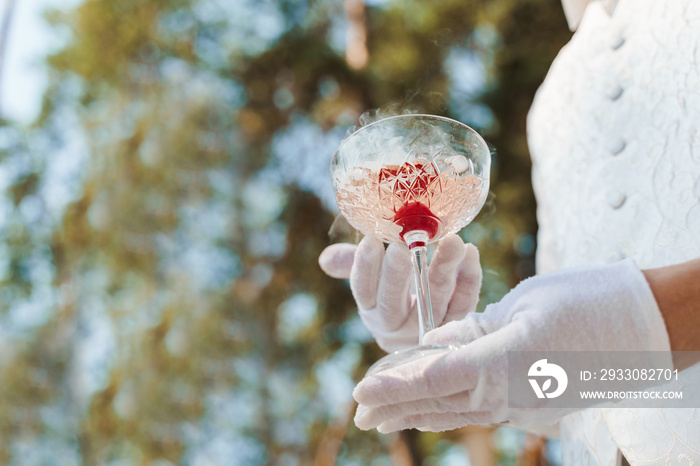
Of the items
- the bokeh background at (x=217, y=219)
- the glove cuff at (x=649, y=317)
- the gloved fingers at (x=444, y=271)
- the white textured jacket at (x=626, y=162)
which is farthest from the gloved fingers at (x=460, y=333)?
the bokeh background at (x=217, y=219)

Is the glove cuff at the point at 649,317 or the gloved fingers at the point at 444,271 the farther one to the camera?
the gloved fingers at the point at 444,271

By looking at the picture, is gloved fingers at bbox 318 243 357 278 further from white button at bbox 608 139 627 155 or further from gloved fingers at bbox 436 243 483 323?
white button at bbox 608 139 627 155

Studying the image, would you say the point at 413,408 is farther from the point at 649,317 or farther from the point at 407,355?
the point at 649,317

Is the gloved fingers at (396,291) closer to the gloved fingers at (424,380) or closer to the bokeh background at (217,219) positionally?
the gloved fingers at (424,380)

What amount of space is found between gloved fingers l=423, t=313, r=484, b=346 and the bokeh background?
3310 mm

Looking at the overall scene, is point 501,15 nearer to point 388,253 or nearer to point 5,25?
point 5,25

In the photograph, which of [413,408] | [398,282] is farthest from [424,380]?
[398,282]

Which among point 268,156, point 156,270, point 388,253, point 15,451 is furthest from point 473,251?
point 15,451

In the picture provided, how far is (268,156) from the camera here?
6.13 metres

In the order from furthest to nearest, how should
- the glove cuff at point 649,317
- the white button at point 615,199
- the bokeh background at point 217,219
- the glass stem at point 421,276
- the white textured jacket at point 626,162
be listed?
1. the bokeh background at point 217,219
2. the white button at point 615,199
3. the white textured jacket at point 626,162
4. the glass stem at point 421,276
5. the glove cuff at point 649,317

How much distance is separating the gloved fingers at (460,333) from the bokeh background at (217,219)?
3.31m

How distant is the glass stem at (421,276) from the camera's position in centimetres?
77

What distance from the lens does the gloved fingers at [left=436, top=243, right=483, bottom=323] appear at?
973 millimetres

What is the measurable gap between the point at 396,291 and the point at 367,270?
0.05 meters
